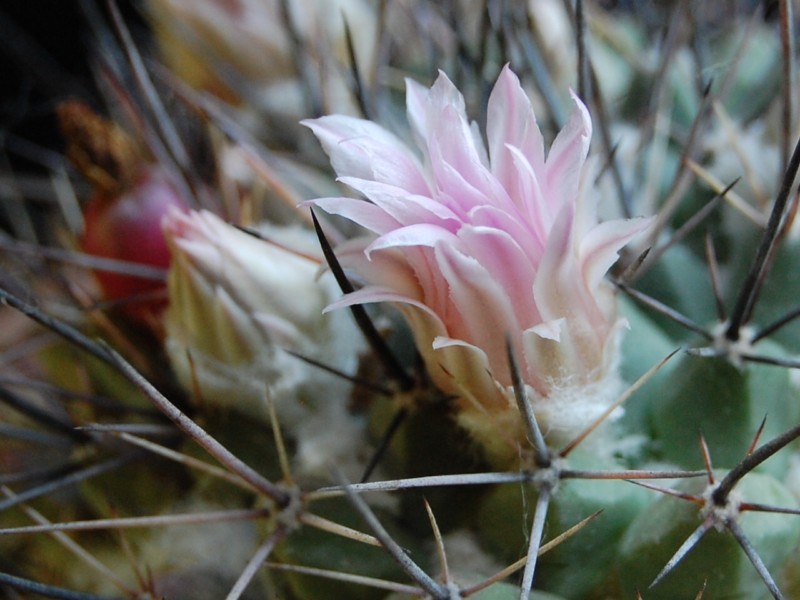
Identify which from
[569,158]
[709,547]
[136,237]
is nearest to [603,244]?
[569,158]

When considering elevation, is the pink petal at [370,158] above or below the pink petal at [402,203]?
above

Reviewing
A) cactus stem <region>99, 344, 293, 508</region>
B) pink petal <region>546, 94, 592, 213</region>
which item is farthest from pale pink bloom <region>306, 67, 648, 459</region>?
cactus stem <region>99, 344, 293, 508</region>

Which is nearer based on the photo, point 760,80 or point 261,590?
point 261,590

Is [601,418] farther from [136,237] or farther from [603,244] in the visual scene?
[136,237]

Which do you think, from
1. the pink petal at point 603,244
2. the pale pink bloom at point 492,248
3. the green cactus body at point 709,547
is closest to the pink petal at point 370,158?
the pale pink bloom at point 492,248

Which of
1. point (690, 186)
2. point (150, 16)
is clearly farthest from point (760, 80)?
point (150, 16)

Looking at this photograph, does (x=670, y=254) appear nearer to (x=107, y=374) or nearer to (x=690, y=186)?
(x=690, y=186)

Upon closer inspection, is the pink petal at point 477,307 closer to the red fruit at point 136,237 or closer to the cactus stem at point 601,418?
the cactus stem at point 601,418
